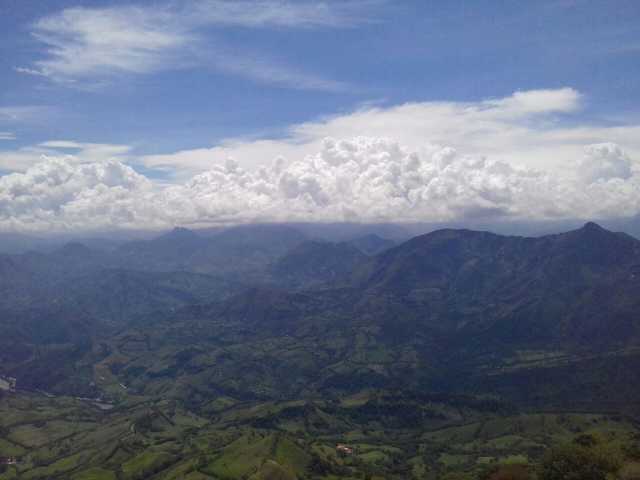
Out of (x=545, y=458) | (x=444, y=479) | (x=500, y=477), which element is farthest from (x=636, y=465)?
(x=444, y=479)

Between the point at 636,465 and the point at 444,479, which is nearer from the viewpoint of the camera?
the point at 636,465

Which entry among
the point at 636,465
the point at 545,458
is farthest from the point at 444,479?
the point at 636,465

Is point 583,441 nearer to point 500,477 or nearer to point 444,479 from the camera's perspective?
point 500,477

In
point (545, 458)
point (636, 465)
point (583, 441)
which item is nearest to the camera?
point (636, 465)

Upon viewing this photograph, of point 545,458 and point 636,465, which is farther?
point 545,458

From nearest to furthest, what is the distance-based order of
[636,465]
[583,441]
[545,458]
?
[636,465]
[545,458]
[583,441]

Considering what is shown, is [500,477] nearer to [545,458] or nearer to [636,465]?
[545,458]

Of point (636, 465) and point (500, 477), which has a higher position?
point (636, 465)

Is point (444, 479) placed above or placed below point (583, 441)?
below
